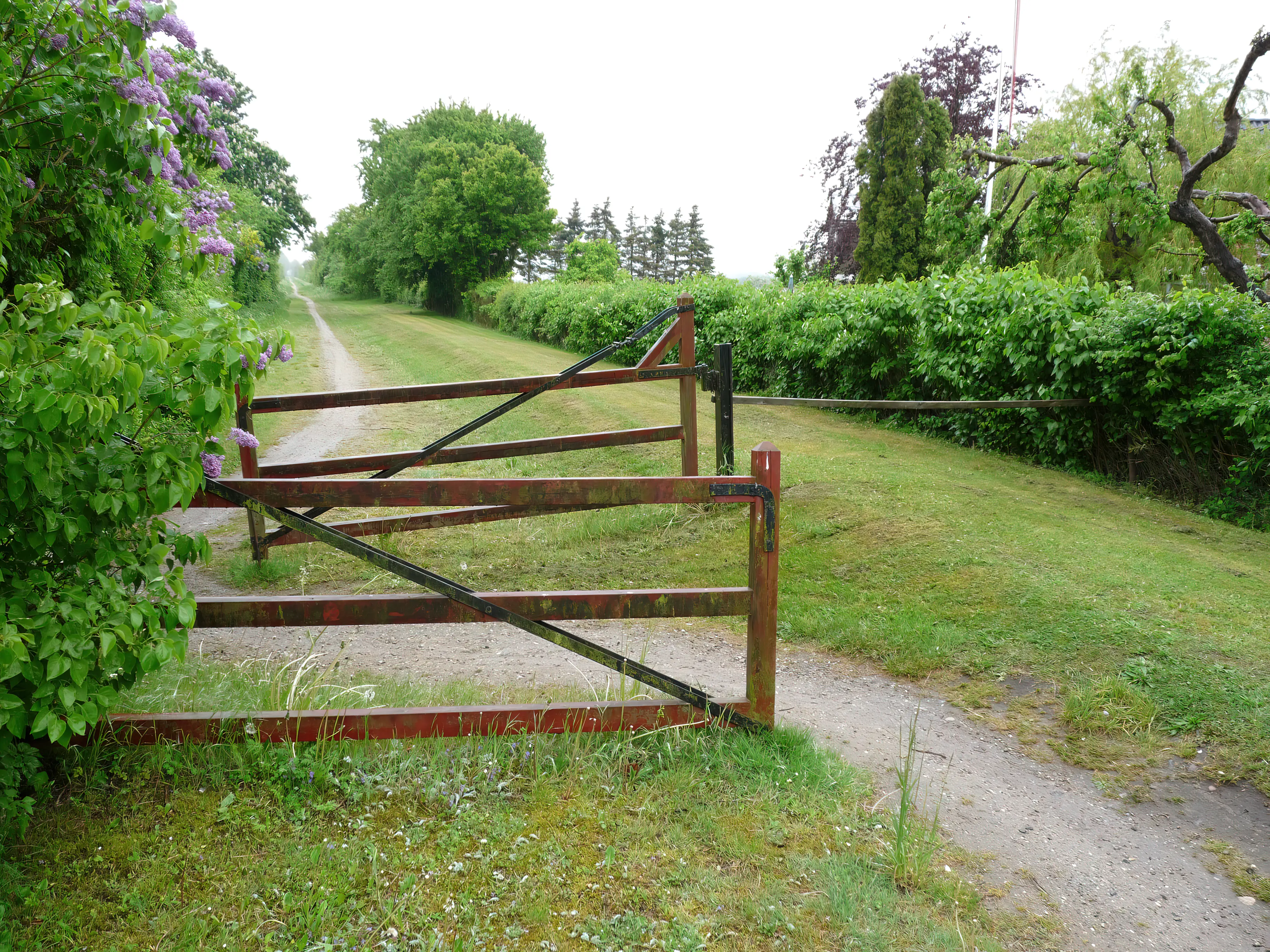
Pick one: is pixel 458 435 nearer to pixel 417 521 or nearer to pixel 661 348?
pixel 417 521

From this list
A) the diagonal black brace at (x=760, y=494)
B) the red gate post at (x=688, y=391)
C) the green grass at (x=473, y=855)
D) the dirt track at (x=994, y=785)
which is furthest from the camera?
the red gate post at (x=688, y=391)

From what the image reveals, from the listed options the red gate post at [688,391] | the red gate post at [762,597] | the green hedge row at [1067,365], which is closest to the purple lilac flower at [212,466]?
the red gate post at [762,597]

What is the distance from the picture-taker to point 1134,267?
16.7 metres

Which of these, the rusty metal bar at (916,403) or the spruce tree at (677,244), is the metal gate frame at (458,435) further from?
the spruce tree at (677,244)

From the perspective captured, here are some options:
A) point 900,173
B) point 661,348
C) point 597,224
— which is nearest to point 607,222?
point 597,224

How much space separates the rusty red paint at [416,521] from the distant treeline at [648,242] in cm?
7404

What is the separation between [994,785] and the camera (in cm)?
356

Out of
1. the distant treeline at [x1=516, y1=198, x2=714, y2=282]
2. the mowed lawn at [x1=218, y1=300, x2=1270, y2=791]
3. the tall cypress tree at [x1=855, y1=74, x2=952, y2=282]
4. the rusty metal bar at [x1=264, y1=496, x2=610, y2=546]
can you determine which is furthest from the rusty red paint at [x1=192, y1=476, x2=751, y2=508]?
the distant treeline at [x1=516, y1=198, x2=714, y2=282]

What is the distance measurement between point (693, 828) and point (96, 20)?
3.40 metres

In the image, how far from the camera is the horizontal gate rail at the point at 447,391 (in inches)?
232

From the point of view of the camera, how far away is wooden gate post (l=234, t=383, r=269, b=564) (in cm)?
559

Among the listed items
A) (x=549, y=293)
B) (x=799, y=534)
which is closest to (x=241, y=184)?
(x=549, y=293)

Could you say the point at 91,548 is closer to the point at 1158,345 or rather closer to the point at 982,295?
the point at 1158,345

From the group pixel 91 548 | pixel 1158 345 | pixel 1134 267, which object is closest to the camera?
pixel 91 548
